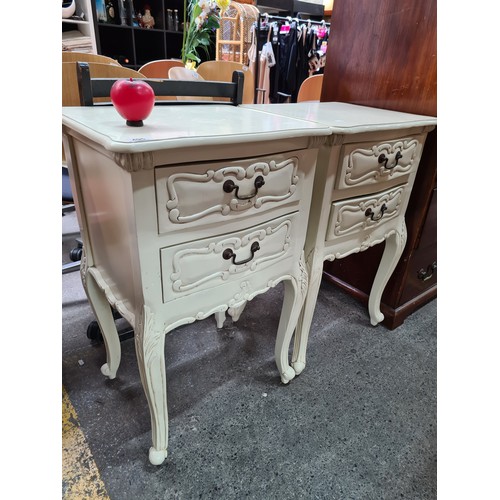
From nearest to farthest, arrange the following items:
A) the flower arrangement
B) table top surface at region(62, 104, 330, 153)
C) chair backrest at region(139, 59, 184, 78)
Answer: table top surface at region(62, 104, 330, 153) → chair backrest at region(139, 59, 184, 78) → the flower arrangement

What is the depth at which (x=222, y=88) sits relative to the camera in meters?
1.04

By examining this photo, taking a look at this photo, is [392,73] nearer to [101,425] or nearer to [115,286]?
[115,286]

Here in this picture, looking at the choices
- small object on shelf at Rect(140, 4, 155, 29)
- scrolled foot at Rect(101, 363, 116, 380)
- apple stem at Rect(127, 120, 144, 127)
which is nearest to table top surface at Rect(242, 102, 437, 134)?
apple stem at Rect(127, 120, 144, 127)

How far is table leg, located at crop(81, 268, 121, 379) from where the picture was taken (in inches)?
38.4

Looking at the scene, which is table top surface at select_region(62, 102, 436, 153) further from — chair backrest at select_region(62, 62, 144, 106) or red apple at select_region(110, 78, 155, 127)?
chair backrest at select_region(62, 62, 144, 106)

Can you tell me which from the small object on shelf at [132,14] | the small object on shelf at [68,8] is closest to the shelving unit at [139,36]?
the small object on shelf at [132,14]

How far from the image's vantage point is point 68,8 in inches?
105

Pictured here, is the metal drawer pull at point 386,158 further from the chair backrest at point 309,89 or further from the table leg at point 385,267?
the chair backrest at point 309,89

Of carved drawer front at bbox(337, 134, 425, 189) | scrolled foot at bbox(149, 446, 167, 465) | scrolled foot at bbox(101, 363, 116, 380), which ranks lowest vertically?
scrolled foot at bbox(101, 363, 116, 380)

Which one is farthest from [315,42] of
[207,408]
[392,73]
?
[207,408]

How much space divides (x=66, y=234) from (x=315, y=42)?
10.2 ft

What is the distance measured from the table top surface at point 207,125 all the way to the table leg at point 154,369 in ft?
1.10

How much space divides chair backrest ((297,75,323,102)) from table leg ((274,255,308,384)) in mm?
1720

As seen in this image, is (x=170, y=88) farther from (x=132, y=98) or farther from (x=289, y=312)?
(x=289, y=312)
